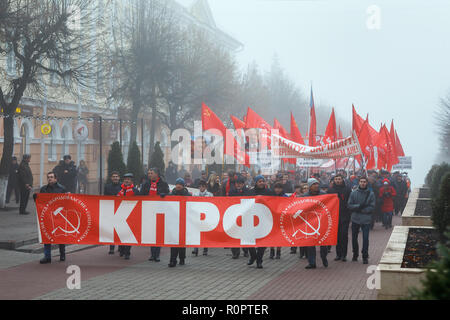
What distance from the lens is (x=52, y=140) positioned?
32750mm

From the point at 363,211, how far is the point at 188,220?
3.34m

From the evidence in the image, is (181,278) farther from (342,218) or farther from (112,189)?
(342,218)

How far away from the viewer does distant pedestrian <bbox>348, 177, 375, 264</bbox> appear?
11446 mm

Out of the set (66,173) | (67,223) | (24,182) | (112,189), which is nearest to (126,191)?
(112,189)

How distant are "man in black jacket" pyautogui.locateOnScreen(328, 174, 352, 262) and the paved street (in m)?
0.24

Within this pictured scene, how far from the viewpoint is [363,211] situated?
11586 millimetres

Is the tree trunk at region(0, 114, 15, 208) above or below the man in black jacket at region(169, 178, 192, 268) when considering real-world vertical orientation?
above

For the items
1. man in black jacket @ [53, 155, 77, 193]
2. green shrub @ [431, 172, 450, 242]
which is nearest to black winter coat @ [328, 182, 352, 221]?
green shrub @ [431, 172, 450, 242]

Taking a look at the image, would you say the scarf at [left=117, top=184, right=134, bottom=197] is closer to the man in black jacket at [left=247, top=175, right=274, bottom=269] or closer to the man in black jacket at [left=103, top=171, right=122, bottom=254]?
the man in black jacket at [left=103, top=171, right=122, bottom=254]

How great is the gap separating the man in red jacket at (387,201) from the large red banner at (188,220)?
314 inches

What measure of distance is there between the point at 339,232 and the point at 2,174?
12.1 meters

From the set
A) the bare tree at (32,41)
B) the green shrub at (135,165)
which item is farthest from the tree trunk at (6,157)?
the green shrub at (135,165)

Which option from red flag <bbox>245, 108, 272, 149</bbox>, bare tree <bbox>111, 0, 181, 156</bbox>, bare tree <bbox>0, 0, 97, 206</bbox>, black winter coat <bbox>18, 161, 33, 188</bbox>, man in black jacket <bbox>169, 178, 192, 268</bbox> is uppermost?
bare tree <bbox>111, 0, 181, 156</bbox>
